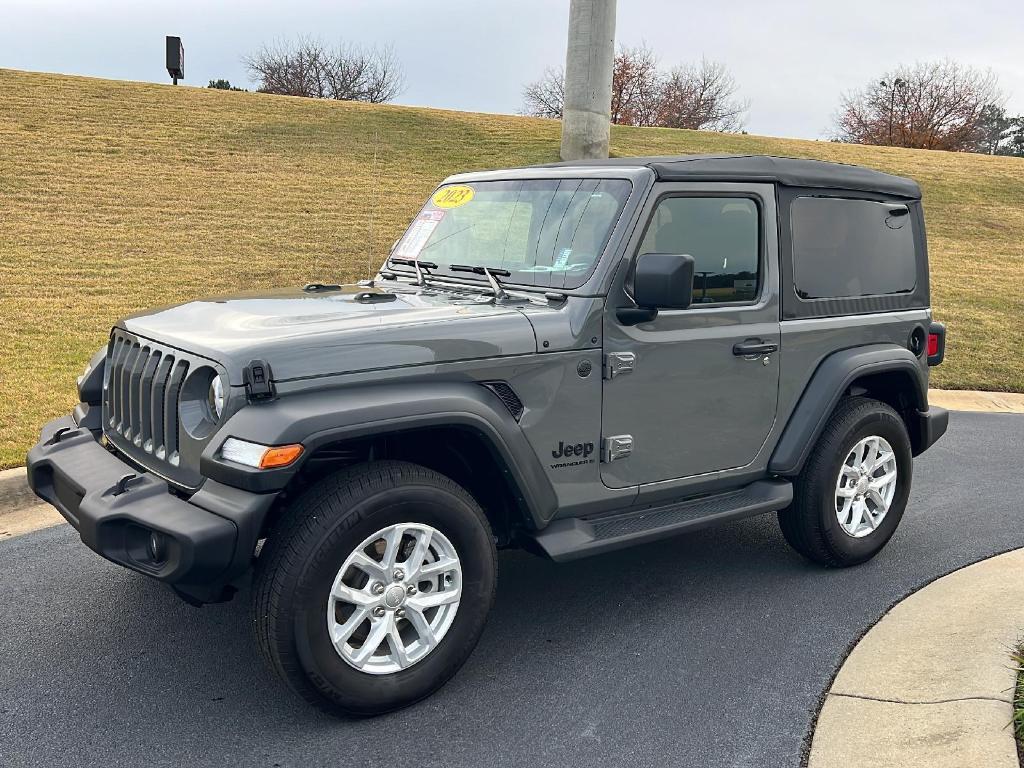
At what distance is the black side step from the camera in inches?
147

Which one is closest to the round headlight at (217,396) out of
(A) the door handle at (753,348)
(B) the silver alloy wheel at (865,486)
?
(A) the door handle at (753,348)

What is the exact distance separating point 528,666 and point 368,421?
1.28 m

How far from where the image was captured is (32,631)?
3963mm

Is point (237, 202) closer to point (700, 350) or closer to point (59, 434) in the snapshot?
point (59, 434)

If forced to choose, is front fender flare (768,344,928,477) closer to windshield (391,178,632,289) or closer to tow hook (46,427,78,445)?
windshield (391,178,632,289)

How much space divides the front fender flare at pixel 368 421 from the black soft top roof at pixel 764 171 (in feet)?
4.43

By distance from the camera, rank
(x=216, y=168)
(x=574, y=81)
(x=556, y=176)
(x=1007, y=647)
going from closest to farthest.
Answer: (x=1007, y=647) → (x=556, y=176) → (x=574, y=81) → (x=216, y=168)

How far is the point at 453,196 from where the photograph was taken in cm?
479

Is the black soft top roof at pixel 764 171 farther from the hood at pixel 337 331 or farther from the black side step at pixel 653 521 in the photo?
the black side step at pixel 653 521

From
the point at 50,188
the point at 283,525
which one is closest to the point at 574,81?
the point at 50,188

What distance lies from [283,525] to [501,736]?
1.03 meters

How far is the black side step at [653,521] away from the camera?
12.2 ft

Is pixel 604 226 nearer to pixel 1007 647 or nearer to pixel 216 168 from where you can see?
pixel 1007 647

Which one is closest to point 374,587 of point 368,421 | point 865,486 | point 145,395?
point 368,421
